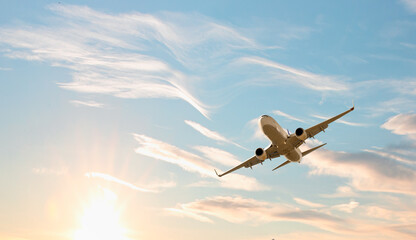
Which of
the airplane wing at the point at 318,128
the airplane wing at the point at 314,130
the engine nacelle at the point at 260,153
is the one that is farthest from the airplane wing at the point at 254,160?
the airplane wing at the point at 318,128

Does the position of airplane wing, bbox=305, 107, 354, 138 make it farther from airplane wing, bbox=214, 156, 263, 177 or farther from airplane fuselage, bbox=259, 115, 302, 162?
airplane wing, bbox=214, 156, 263, 177

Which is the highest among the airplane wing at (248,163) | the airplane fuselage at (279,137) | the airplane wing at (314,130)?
the airplane wing at (248,163)

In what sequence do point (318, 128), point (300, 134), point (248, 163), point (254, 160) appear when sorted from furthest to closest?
point (248, 163) < point (254, 160) < point (318, 128) < point (300, 134)

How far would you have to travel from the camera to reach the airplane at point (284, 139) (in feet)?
184

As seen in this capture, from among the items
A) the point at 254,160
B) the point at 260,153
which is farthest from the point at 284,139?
the point at 254,160

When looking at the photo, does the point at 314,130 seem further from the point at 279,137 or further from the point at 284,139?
the point at 279,137

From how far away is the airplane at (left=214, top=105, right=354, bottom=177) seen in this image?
5619 cm

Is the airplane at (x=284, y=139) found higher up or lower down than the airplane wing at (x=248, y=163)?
lower down

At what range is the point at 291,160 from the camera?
65.0 meters

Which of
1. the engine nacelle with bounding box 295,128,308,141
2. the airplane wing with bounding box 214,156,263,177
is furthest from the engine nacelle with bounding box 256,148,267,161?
the engine nacelle with bounding box 295,128,308,141

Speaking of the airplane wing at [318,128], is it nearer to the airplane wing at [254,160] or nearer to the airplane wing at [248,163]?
the airplane wing at [254,160]

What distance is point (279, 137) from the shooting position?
58.8 m

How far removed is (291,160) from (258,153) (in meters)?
5.71

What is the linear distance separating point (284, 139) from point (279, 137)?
68.8 inches
